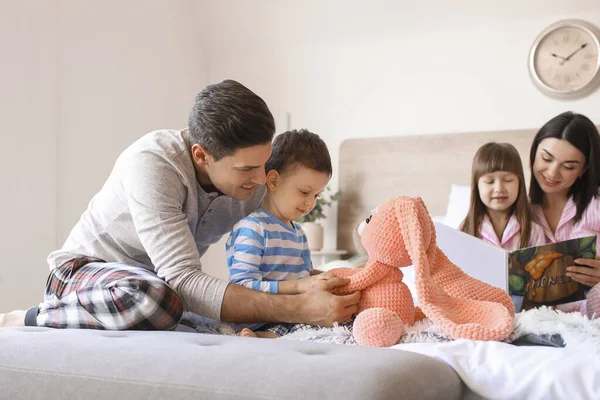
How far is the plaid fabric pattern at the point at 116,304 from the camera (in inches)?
53.2

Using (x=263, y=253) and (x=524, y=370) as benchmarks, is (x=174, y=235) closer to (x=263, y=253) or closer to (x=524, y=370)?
(x=263, y=253)

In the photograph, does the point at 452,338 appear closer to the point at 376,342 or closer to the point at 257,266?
the point at 376,342

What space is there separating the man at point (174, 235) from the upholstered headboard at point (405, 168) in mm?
1998

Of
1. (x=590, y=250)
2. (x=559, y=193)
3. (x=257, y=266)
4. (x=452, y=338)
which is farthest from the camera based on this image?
(x=559, y=193)

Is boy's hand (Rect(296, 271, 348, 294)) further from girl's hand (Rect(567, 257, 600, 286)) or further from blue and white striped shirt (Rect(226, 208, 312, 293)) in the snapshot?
girl's hand (Rect(567, 257, 600, 286))

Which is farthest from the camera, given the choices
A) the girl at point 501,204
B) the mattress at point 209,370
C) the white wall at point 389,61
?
the white wall at point 389,61

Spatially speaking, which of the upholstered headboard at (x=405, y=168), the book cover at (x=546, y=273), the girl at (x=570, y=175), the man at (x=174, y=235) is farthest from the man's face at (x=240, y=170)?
the upholstered headboard at (x=405, y=168)

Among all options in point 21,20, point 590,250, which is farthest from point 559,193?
point 21,20

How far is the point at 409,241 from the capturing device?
130 centimetres

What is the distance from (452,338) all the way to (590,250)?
87 centimetres

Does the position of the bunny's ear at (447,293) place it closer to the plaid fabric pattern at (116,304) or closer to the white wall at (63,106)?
the plaid fabric pattern at (116,304)

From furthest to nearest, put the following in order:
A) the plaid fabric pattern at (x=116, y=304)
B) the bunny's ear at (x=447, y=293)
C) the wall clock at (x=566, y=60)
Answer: the wall clock at (x=566, y=60) → the plaid fabric pattern at (x=116, y=304) → the bunny's ear at (x=447, y=293)

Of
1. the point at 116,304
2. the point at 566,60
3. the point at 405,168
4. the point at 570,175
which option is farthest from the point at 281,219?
the point at 566,60

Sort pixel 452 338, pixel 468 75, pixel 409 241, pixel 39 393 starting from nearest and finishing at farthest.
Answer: pixel 39 393
pixel 452 338
pixel 409 241
pixel 468 75
